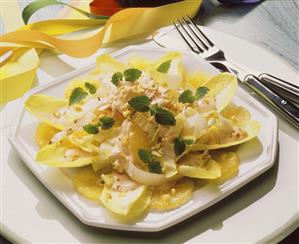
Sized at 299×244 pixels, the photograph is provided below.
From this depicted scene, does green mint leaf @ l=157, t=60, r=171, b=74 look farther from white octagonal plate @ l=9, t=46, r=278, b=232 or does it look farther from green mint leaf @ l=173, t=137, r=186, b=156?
green mint leaf @ l=173, t=137, r=186, b=156

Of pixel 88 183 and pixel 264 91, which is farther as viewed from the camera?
pixel 264 91

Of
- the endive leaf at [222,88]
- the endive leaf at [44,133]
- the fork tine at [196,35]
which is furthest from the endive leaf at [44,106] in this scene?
the fork tine at [196,35]

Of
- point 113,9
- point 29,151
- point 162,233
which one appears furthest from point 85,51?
point 162,233

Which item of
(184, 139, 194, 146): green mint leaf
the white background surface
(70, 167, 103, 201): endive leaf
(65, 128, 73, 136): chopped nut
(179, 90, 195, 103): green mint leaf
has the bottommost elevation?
the white background surface

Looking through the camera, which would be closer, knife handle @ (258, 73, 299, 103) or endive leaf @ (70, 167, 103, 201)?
endive leaf @ (70, 167, 103, 201)

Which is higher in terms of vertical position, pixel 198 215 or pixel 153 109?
pixel 153 109

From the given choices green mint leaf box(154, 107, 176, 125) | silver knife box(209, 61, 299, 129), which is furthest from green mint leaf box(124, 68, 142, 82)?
silver knife box(209, 61, 299, 129)

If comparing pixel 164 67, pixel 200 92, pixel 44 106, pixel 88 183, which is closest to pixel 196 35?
pixel 164 67

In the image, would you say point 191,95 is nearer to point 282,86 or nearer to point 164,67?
point 164,67
